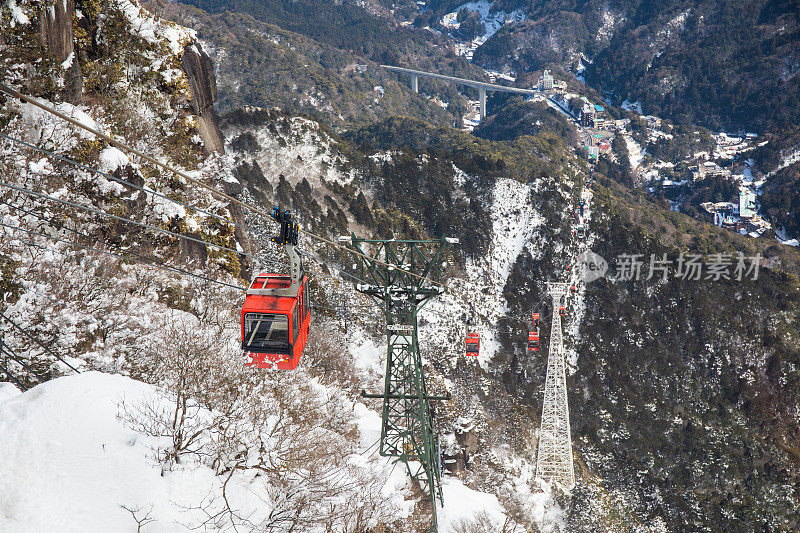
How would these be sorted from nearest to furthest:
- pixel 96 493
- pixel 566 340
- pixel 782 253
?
pixel 96 493, pixel 566 340, pixel 782 253

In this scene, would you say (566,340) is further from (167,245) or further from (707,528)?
(167,245)

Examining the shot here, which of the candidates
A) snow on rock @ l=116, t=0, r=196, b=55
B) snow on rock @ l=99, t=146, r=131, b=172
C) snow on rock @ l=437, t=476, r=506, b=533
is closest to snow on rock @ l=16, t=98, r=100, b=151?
snow on rock @ l=99, t=146, r=131, b=172

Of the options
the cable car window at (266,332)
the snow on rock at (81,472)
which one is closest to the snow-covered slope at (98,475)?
the snow on rock at (81,472)

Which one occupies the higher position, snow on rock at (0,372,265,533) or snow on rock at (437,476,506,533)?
snow on rock at (0,372,265,533)

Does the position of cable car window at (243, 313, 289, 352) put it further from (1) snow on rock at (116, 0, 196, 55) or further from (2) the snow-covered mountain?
(1) snow on rock at (116, 0, 196, 55)

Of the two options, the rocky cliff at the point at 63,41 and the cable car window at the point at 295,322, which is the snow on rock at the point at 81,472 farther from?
the rocky cliff at the point at 63,41

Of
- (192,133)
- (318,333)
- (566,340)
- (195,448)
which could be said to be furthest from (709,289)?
(195,448)

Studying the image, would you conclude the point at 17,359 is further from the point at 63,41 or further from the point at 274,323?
the point at 63,41
